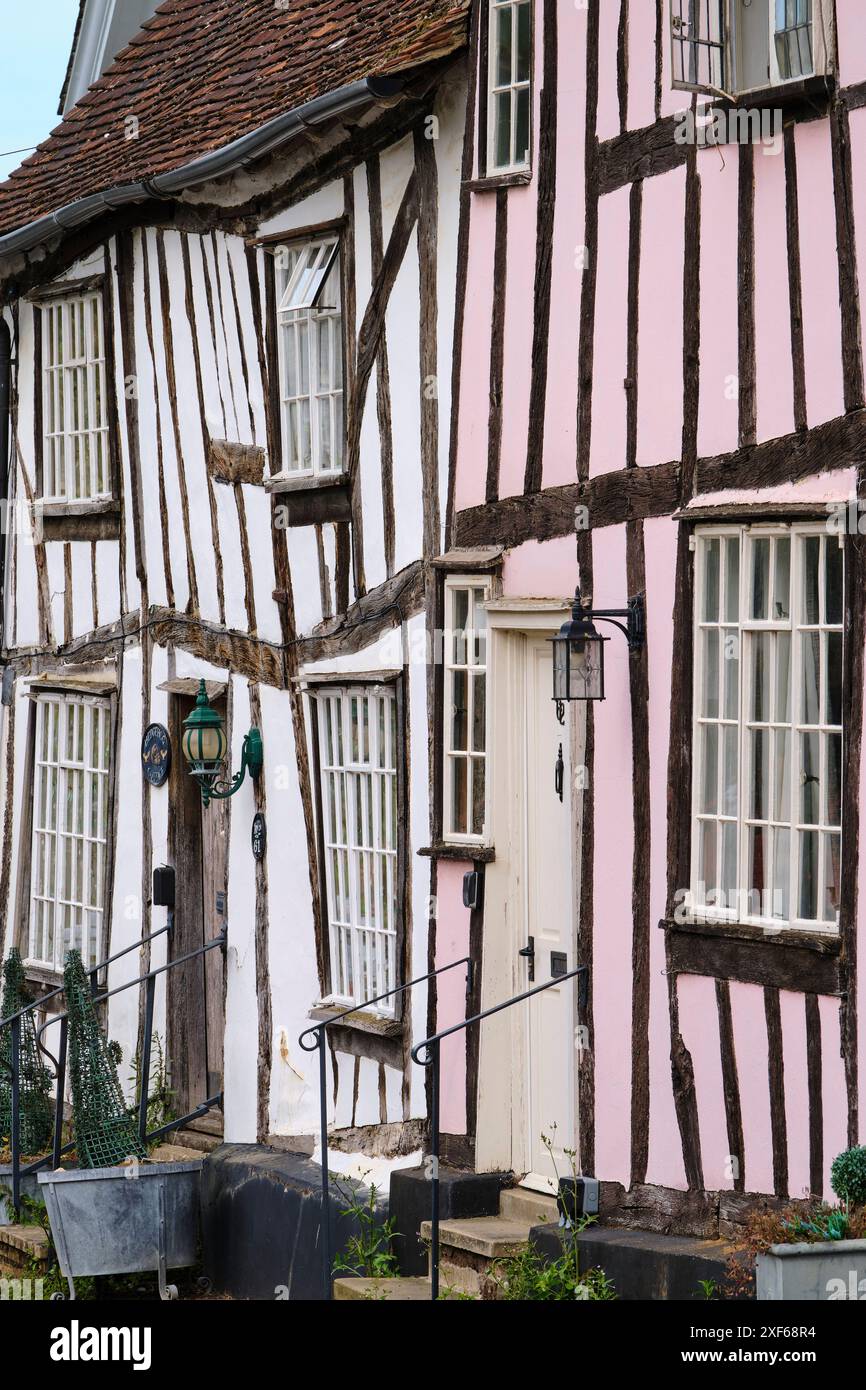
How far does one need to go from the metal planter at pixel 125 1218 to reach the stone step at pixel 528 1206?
2.22m

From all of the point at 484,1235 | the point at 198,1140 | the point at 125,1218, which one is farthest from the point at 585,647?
the point at 198,1140

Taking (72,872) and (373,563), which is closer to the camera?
(373,563)

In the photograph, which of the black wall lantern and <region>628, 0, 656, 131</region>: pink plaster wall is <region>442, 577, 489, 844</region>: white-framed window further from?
<region>628, 0, 656, 131</region>: pink plaster wall

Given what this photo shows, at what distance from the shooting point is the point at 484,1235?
9.50 meters

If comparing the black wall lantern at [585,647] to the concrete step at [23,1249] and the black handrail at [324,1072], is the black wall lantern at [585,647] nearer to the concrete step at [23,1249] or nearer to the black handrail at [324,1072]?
the black handrail at [324,1072]

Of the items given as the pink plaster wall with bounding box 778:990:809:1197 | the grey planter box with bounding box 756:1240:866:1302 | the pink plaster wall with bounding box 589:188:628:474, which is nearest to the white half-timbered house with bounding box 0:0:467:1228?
the pink plaster wall with bounding box 589:188:628:474

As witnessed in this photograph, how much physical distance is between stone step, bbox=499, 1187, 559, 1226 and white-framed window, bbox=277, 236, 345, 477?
3.73m

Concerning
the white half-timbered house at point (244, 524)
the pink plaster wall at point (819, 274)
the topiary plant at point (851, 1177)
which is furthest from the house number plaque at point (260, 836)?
the topiary plant at point (851, 1177)

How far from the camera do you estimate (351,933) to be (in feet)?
36.7

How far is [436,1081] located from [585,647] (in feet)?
6.45

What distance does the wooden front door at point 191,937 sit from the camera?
12719mm

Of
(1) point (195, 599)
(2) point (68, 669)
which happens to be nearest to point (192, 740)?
(1) point (195, 599)

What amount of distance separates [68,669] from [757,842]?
260 inches
